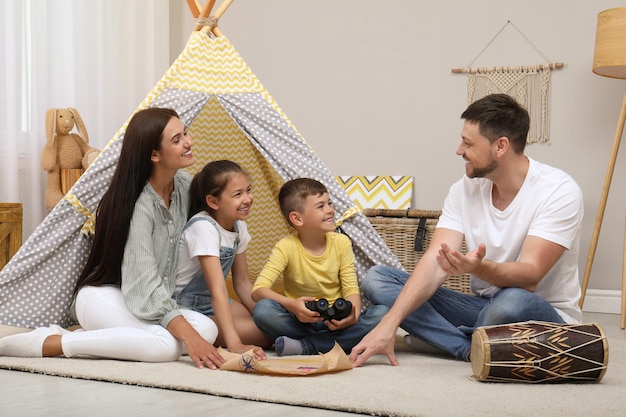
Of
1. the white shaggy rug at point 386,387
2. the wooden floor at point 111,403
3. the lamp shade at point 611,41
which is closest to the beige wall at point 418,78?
the lamp shade at point 611,41

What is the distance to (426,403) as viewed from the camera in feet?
5.69

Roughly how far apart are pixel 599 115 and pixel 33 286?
100 inches

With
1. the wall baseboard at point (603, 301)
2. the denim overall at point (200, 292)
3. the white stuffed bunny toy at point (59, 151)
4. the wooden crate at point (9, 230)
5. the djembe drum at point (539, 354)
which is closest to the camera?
the djembe drum at point (539, 354)

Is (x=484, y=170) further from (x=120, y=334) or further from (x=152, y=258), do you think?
(x=120, y=334)

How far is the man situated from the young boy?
0.10m

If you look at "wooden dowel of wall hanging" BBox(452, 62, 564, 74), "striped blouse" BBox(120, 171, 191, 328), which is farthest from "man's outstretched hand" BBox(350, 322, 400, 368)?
"wooden dowel of wall hanging" BBox(452, 62, 564, 74)

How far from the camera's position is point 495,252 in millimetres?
2348

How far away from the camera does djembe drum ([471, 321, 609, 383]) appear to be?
1.95 metres

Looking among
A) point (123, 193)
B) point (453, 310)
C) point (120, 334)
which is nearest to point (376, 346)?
point (453, 310)

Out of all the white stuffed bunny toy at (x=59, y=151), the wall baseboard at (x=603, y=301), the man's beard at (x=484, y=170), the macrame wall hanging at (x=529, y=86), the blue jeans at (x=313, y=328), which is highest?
the macrame wall hanging at (x=529, y=86)

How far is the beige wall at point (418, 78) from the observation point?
12.5 feet

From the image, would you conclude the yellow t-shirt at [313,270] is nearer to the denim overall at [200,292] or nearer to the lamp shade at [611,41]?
the denim overall at [200,292]

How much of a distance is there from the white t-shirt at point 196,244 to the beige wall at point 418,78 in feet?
6.04

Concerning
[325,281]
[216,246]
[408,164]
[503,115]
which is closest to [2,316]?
[216,246]
